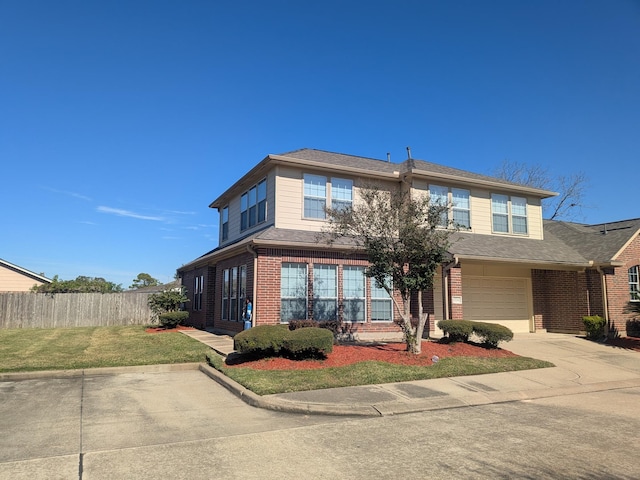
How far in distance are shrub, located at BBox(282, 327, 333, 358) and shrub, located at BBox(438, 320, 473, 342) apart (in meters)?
4.30

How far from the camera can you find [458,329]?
13273mm

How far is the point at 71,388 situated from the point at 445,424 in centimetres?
757

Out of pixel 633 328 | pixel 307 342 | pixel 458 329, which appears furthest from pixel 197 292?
pixel 633 328

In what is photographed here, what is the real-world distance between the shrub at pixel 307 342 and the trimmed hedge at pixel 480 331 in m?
4.35

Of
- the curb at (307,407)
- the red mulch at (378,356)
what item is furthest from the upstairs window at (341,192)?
the curb at (307,407)

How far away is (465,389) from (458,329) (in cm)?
431

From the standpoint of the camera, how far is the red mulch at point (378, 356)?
1073 centimetres

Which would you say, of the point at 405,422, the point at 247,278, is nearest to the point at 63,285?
the point at 247,278

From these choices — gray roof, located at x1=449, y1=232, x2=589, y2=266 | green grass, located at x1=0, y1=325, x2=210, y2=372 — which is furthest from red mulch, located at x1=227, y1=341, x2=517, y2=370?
gray roof, located at x1=449, y1=232, x2=589, y2=266

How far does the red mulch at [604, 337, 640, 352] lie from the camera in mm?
15472

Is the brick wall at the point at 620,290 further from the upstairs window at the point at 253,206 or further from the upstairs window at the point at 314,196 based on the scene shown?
the upstairs window at the point at 253,206

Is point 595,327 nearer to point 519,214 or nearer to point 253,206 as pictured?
point 519,214

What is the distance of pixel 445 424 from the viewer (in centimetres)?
687

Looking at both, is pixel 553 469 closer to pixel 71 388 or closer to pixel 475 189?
pixel 71 388
